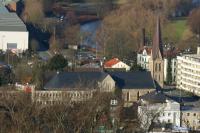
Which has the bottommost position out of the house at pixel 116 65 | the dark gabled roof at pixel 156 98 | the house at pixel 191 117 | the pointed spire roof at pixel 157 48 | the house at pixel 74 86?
the house at pixel 191 117

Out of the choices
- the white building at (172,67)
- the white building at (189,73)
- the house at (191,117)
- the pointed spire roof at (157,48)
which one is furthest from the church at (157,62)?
the house at (191,117)

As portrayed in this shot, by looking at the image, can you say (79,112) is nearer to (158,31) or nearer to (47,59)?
(158,31)

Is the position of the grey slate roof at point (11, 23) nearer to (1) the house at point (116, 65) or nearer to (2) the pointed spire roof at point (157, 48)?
(1) the house at point (116, 65)

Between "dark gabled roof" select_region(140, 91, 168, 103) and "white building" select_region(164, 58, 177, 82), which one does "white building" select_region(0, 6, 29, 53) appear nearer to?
"white building" select_region(164, 58, 177, 82)

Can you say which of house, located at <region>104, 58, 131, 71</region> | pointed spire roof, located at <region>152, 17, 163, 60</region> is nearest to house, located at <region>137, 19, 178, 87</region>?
pointed spire roof, located at <region>152, 17, 163, 60</region>

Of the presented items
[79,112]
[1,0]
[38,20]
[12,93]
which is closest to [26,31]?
[38,20]

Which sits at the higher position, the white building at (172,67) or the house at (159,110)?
the white building at (172,67)

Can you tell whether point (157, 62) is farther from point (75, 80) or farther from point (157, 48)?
point (75, 80)
